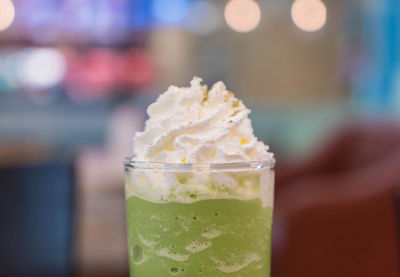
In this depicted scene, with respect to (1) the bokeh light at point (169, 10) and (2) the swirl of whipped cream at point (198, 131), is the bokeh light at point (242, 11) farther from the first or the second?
(2) the swirl of whipped cream at point (198, 131)

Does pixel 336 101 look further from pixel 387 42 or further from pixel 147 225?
pixel 147 225

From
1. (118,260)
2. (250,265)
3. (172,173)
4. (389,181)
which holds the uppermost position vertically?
(172,173)

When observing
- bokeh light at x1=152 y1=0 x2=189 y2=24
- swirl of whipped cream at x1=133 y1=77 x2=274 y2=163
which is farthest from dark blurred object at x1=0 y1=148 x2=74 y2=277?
bokeh light at x1=152 y1=0 x2=189 y2=24

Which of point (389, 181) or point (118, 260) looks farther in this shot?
point (118, 260)

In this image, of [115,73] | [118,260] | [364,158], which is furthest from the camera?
[115,73]

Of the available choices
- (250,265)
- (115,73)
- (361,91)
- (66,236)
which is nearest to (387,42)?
(361,91)

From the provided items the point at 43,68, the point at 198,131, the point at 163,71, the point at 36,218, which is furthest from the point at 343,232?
the point at 43,68

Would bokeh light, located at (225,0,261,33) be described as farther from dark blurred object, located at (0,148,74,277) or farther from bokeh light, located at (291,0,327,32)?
dark blurred object, located at (0,148,74,277)

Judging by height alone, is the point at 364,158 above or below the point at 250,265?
below

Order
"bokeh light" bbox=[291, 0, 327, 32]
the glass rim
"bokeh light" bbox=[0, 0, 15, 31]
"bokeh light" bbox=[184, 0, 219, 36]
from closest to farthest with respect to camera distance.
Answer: the glass rim < "bokeh light" bbox=[0, 0, 15, 31] < "bokeh light" bbox=[291, 0, 327, 32] < "bokeh light" bbox=[184, 0, 219, 36]
